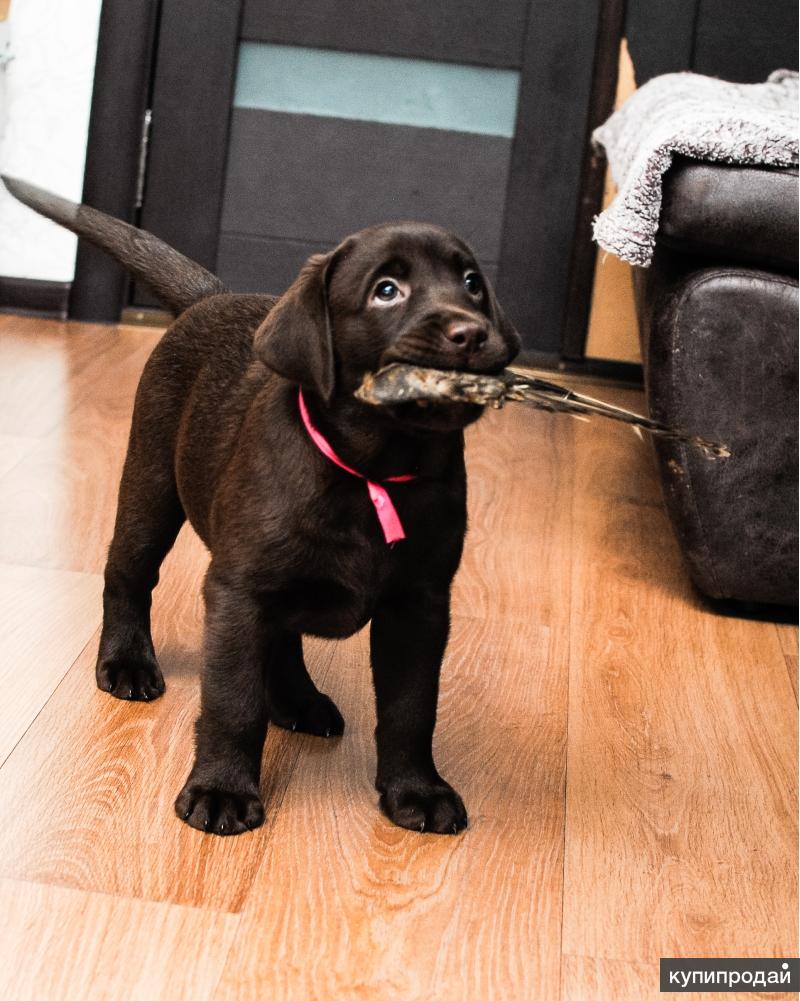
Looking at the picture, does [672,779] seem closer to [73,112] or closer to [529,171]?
[529,171]

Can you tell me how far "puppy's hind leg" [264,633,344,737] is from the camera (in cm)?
199

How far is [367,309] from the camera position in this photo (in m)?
1.59

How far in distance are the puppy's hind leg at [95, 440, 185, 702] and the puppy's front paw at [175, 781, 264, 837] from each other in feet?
1.18

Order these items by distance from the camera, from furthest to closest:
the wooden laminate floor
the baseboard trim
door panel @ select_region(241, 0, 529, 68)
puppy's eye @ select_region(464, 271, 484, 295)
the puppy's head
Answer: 1. the baseboard trim
2. door panel @ select_region(241, 0, 529, 68)
3. puppy's eye @ select_region(464, 271, 484, 295)
4. the puppy's head
5. the wooden laminate floor

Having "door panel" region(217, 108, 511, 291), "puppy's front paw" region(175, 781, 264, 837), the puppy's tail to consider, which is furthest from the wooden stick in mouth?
"door panel" region(217, 108, 511, 291)

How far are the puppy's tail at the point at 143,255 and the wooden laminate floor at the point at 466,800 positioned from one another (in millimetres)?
575

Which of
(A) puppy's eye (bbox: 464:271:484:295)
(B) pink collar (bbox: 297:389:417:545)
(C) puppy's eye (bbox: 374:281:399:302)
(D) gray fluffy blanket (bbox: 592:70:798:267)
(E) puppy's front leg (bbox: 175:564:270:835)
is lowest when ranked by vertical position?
(E) puppy's front leg (bbox: 175:564:270:835)

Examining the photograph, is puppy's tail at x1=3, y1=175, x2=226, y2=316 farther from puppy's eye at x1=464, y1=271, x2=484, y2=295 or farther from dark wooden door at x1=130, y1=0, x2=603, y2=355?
dark wooden door at x1=130, y1=0, x2=603, y2=355

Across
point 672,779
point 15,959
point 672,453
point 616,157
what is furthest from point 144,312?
point 15,959

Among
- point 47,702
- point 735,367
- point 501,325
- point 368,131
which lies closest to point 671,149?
point 735,367

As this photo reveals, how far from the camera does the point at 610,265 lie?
4.30m

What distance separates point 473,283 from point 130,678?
2.65ft

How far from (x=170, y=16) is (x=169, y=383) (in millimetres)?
2689

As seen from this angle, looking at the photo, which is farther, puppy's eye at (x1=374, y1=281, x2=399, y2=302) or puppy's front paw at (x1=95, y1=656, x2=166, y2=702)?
puppy's front paw at (x1=95, y1=656, x2=166, y2=702)
